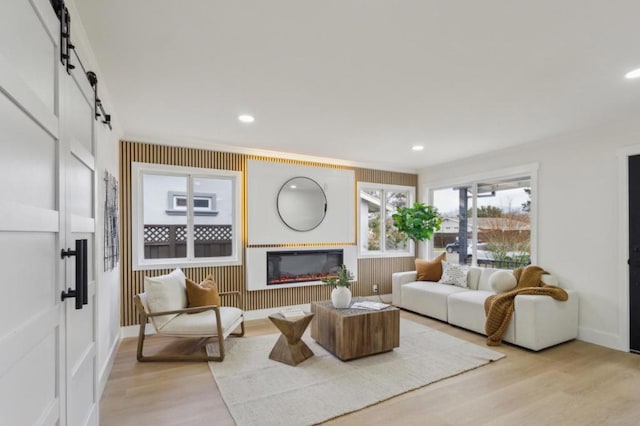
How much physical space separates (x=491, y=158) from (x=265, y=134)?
134 inches

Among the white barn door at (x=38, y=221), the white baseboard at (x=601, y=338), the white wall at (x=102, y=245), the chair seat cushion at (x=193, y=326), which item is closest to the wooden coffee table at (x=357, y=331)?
the chair seat cushion at (x=193, y=326)

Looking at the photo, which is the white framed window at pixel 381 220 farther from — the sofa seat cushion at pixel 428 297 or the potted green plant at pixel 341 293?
the potted green plant at pixel 341 293

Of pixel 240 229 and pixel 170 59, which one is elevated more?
pixel 170 59

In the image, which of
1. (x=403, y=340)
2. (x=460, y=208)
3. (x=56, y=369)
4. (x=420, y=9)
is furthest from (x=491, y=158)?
(x=56, y=369)

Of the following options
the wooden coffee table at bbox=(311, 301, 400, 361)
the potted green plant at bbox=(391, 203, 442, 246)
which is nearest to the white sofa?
the potted green plant at bbox=(391, 203, 442, 246)

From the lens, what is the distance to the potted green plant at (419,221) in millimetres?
5500

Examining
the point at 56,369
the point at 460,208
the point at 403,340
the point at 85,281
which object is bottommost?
the point at 403,340

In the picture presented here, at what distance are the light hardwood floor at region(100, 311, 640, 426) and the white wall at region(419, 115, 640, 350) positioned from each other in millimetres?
454

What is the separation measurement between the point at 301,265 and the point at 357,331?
6.53ft

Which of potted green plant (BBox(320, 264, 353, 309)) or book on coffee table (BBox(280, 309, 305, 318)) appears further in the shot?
book on coffee table (BBox(280, 309, 305, 318))

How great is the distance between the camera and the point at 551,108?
3.12m

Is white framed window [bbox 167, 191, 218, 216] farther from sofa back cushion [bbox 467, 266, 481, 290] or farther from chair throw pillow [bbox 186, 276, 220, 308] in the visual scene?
sofa back cushion [bbox 467, 266, 481, 290]

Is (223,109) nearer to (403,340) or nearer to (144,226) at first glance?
(144,226)

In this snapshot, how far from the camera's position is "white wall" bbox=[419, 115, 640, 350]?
3525 mm
